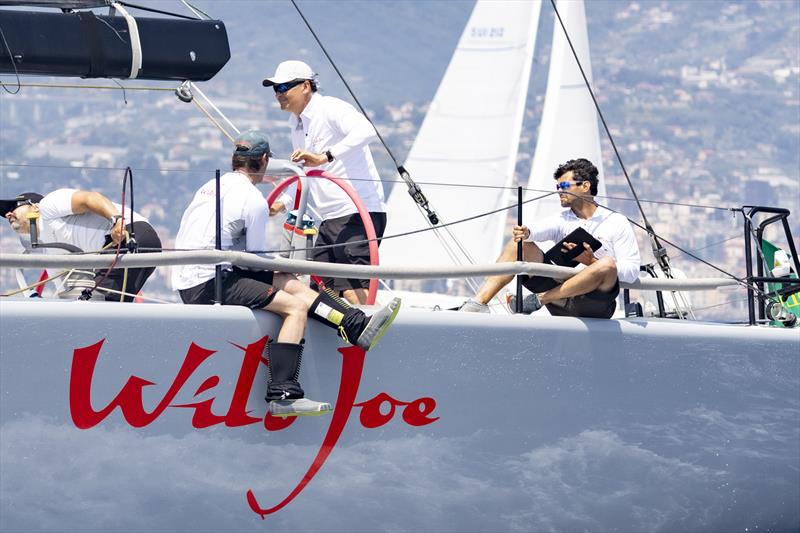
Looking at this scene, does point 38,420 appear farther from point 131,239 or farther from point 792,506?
point 792,506

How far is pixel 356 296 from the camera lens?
6082mm

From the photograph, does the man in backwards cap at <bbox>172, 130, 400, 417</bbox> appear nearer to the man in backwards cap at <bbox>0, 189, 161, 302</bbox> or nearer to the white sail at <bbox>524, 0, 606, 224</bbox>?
the man in backwards cap at <bbox>0, 189, 161, 302</bbox>

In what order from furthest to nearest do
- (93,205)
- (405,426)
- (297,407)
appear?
(93,205) < (405,426) < (297,407)

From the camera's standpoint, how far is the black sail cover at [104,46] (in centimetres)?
562

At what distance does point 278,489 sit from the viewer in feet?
17.5

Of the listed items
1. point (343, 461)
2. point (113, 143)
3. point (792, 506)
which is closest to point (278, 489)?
point (343, 461)


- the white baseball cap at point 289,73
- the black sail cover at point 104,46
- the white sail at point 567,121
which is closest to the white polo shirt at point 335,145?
the white baseball cap at point 289,73

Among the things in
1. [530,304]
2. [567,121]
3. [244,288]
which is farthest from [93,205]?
[567,121]

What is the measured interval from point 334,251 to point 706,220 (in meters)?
72.2

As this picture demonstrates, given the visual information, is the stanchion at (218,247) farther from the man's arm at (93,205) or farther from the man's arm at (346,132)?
the man's arm at (346,132)

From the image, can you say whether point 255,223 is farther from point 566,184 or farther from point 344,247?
point 566,184

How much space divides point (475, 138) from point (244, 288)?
34.7 ft

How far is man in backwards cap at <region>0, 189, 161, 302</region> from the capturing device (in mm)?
5590

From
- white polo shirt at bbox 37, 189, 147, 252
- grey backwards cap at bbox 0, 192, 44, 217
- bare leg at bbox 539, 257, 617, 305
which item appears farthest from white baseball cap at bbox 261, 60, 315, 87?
bare leg at bbox 539, 257, 617, 305
